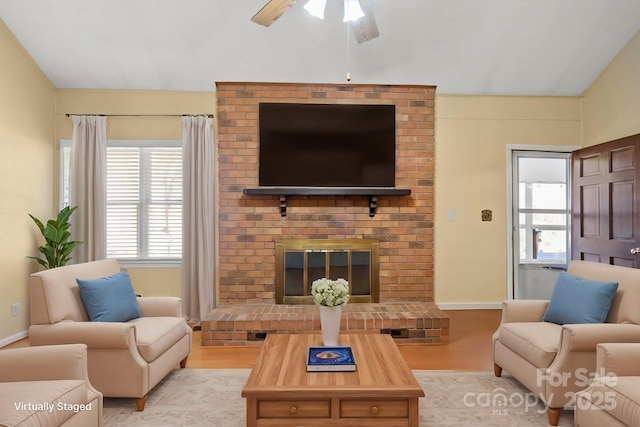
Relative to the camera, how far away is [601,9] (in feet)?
13.0

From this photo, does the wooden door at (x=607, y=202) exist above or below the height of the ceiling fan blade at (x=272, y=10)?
below

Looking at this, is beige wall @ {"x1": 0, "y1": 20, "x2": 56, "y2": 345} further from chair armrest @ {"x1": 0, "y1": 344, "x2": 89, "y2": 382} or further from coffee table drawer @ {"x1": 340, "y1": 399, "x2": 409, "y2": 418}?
coffee table drawer @ {"x1": 340, "y1": 399, "x2": 409, "y2": 418}

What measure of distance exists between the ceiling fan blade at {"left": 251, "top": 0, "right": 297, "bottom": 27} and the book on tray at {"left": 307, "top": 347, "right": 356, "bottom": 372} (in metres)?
2.21

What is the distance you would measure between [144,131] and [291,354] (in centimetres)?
359

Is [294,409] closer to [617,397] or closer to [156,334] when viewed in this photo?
[156,334]

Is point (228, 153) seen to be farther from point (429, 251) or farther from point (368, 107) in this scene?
point (429, 251)

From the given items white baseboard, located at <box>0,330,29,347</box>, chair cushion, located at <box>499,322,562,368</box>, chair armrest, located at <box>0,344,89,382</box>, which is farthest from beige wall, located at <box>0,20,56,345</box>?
chair cushion, located at <box>499,322,562,368</box>

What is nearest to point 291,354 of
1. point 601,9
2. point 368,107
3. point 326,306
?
point 326,306

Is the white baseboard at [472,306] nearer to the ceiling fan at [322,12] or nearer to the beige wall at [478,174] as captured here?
the beige wall at [478,174]

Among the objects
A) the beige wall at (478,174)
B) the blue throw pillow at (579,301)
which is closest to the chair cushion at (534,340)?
the blue throw pillow at (579,301)

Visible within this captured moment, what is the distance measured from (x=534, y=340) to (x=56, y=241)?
14.7ft

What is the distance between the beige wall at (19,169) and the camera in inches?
152

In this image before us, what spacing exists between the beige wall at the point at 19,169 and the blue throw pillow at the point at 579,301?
4.91 meters

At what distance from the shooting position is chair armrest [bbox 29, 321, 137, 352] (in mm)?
2420
